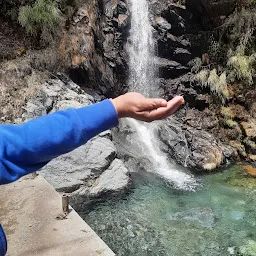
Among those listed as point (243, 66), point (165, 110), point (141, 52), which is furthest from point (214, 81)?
point (165, 110)

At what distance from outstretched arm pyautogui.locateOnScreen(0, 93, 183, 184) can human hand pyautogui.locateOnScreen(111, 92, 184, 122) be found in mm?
41

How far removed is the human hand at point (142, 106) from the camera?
3.05 ft

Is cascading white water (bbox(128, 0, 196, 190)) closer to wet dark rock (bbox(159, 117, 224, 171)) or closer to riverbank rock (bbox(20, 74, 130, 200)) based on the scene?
wet dark rock (bbox(159, 117, 224, 171))

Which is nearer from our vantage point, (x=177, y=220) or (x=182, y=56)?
(x=177, y=220)

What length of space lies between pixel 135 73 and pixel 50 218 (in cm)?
654

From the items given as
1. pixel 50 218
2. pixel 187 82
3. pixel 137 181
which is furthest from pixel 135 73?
pixel 50 218

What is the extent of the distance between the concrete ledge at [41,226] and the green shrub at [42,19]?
15.2 ft

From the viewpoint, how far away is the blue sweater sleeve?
2.61ft

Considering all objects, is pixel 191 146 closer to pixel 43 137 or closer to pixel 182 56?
pixel 182 56

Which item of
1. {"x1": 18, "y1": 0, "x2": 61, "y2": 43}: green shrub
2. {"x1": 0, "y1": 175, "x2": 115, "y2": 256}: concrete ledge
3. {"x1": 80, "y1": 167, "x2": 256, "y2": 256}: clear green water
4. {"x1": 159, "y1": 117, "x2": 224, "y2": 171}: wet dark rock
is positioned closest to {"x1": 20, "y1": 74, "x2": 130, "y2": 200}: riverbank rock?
{"x1": 80, "y1": 167, "x2": 256, "y2": 256}: clear green water

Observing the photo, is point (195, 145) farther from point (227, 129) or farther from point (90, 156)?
point (90, 156)

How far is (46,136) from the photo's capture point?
2.64 ft

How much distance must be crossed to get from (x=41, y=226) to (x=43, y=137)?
10.3 feet

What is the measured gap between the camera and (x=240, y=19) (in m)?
8.90
